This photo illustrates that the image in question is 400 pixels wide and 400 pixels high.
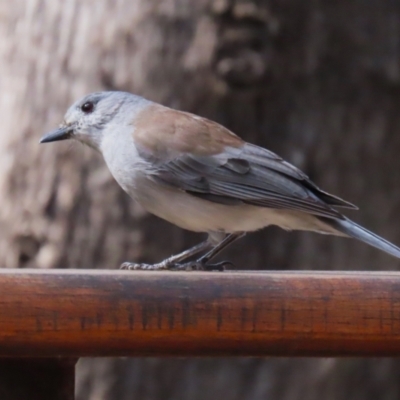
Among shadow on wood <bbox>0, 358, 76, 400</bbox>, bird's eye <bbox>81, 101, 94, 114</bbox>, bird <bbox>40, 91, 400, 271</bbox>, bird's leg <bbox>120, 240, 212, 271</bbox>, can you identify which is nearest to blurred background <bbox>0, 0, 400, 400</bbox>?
Result: bird's eye <bbox>81, 101, 94, 114</bbox>

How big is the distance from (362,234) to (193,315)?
1.57m

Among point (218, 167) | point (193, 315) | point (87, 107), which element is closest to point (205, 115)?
point (87, 107)

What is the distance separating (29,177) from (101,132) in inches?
30.2

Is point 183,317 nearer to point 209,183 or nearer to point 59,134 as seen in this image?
point 209,183

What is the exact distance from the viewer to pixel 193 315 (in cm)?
209

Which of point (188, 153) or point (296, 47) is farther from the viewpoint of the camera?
point (296, 47)

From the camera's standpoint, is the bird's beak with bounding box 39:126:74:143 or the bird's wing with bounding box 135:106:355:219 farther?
the bird's beak with bounding box 39:126:74:143

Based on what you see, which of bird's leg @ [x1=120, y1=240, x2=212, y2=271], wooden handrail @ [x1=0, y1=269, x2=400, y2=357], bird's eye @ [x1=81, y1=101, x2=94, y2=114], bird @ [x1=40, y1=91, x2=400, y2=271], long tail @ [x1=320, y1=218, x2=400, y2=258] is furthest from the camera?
bird's eye @ [x1=81, y1=101, x2=94, y2=114]

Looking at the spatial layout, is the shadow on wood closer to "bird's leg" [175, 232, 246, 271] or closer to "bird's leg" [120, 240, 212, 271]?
"bird's leg" [120, 240, 212, 271]

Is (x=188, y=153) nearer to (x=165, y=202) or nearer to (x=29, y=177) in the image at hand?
(x=165, y=202)

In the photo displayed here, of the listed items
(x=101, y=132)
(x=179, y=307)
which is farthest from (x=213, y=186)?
(x=179, y=307)

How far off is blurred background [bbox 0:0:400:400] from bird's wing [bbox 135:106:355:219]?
0.81 metres

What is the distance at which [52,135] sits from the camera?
3.95m

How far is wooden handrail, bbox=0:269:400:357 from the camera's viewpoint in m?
2.03
